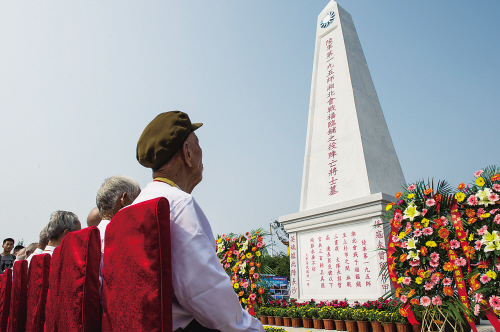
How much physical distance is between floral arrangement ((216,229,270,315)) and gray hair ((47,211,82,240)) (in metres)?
1.94

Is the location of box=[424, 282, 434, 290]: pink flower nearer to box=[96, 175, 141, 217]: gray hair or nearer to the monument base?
the monument base

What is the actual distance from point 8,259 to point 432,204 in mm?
5980

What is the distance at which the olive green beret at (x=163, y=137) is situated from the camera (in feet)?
3.73

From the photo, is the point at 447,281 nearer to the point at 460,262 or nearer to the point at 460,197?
the point at 460,262

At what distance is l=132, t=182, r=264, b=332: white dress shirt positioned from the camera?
A: 0.86 metres

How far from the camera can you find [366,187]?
19.1 feet

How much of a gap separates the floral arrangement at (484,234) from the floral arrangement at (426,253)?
0.39ft

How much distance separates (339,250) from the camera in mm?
5746

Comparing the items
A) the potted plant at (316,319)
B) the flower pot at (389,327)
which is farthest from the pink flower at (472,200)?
the potted plant at (316,319)

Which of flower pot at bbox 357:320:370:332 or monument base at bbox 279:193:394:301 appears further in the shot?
monument base at bbox 279:193:394:301

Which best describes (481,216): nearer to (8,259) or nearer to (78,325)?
(78,325)

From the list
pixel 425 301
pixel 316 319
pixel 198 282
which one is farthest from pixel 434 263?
pixel 198 282

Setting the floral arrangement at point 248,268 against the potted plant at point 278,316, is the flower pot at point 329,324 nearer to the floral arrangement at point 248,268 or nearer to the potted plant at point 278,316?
the potted plant at point 278,316

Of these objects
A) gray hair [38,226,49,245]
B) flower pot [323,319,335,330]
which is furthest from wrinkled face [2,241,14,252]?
flower pot [323,319,335,330]
